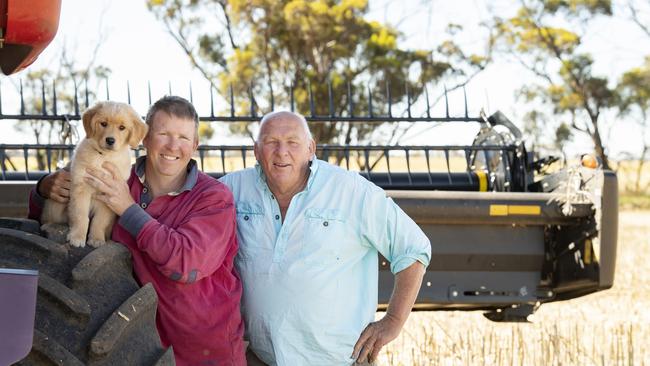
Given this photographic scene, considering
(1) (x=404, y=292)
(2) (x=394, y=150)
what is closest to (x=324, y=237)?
(1) (x=404, y=292)

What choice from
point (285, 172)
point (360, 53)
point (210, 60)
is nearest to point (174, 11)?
point (210, 60)

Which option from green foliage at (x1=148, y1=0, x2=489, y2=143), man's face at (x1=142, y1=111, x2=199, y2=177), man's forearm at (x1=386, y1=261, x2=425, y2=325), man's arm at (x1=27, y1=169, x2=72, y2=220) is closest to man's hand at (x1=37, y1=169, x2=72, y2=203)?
man's arm at (x1=27, y1=169, x2=72, y2=220)

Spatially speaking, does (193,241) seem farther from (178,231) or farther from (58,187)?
(58,187)

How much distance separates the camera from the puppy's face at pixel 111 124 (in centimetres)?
298

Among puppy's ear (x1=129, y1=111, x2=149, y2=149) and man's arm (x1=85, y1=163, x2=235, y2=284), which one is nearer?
man's arm (x1=85, y1=163, x2=235, y2=284)

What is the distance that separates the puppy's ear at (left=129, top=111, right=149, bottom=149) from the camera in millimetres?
3031

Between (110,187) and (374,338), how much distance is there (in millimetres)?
1122

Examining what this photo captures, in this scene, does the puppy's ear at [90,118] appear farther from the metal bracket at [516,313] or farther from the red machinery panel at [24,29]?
the metal bracket at [516,313]

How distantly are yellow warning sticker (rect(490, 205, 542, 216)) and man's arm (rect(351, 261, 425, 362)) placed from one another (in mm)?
1314

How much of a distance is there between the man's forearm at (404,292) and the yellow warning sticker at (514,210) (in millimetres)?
1325

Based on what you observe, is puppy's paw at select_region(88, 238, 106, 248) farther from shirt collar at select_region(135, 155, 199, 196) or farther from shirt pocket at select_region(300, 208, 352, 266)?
shirt pocket at select_region(300, 208, 352, 266)

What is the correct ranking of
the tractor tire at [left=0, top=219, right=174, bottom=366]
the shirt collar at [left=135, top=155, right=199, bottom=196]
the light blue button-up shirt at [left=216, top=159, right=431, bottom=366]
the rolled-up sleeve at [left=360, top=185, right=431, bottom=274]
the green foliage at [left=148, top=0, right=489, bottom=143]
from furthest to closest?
the green foliage at [left=148, top=0, right=489, bottom=143]
the rolled-up sleeve at [left=360, top=185, right=431, bottom=274]
the light blue button-up shirt at [left=216, top=159, right=431, bottom=366]
the shirt collar at [left=135, top=155, right=199, bottom=196]
the tractor tire at [left=0, top=219, right=174, bottom=366]

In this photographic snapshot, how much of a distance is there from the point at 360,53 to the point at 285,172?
26.5 meters

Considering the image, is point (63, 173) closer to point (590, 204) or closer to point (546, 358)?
point (590, 204)
